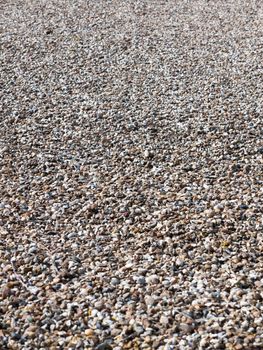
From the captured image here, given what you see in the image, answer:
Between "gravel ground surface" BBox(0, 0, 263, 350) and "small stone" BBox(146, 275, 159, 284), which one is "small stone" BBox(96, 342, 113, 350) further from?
"small stone" BBox(146, 275, 159, 284)

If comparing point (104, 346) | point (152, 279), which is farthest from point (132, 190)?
point (104, 346)

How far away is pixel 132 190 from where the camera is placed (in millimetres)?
5152

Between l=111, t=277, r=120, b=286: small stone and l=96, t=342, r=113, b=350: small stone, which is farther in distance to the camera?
l=111, t=277, r=120, b=286: small stone

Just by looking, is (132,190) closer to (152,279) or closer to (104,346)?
(152,279)

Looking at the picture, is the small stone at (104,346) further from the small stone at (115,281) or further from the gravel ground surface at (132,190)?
the small stone at (115,281)

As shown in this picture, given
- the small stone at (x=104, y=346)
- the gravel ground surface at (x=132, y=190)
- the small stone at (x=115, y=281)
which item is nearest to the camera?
the small stone at (x=104, y=346)

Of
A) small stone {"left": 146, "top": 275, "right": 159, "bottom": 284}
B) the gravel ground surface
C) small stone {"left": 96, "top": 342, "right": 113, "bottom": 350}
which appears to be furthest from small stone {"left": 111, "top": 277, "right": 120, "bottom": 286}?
small stone {"left": 96, "top": 342, "right": 113, "bottom": 350}

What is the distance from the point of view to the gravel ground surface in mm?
3604

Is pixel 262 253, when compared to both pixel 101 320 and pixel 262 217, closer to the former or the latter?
pixel 262 217

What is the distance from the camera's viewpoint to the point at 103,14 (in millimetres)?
10828

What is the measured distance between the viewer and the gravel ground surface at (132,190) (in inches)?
142

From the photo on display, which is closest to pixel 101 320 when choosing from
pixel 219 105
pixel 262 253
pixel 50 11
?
pixel 262 253

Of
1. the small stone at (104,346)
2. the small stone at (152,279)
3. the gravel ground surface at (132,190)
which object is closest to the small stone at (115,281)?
the gravel ground surface at (132,190)

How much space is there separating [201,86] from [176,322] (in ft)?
14.8
